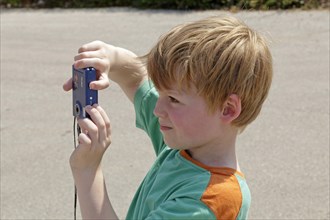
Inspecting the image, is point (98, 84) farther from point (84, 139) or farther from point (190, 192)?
point (190, 192)

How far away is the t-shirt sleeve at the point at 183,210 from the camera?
177cm

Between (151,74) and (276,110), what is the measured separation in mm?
3956

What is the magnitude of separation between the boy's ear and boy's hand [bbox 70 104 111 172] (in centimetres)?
30

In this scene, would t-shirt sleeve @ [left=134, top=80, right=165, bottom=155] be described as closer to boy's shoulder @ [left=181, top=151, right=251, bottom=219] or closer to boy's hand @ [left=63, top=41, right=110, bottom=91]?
boy's hand @ [left=63, top=41, right=110, bottom=91]

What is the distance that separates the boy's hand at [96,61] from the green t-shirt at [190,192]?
0.29m

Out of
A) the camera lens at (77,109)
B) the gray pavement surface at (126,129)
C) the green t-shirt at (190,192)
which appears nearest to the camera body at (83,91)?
the camera lens at (77,109)

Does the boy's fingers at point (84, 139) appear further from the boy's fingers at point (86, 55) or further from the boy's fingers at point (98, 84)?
the boy's fingers at point (86, 55)

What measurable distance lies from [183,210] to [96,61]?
1.72 feet

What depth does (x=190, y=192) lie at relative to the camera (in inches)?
70.8

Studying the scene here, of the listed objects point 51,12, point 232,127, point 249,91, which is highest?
point 249,91

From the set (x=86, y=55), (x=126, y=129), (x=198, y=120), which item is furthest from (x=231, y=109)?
(x=126, y=129)

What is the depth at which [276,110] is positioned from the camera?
571cm

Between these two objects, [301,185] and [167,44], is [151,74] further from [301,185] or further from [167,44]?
[301,185]


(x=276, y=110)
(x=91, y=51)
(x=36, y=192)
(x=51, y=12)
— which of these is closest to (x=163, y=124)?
(x=91, y=51)
